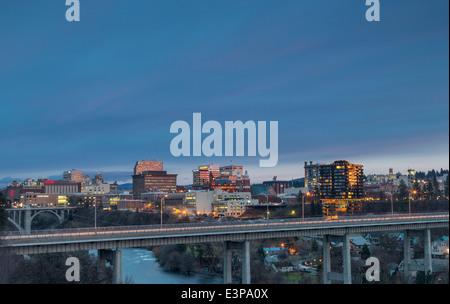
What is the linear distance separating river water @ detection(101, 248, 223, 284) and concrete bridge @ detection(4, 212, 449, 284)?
10.3 metres

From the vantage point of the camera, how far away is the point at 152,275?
7400 centimetres

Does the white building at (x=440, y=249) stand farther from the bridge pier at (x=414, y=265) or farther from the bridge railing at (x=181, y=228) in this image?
the bridge pier at (x=414, y=265)

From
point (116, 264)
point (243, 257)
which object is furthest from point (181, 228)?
point (243, 257)

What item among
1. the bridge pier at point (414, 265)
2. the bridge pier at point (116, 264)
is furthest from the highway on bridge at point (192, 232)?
the bridge pier at point (414, 265)

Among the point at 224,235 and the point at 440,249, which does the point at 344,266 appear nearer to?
the point at 224,235

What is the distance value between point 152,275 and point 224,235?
19141mm

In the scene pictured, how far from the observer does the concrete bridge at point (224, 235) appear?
4747cm

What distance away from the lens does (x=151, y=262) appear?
87.6 m

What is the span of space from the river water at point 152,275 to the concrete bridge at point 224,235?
33.9 ft

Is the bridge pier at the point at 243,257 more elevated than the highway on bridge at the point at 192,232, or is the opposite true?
the highway on bridge at the point at 192,232

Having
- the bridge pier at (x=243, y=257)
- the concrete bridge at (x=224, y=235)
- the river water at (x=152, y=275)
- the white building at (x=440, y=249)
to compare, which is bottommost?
the river water at (x=152, y=275)
